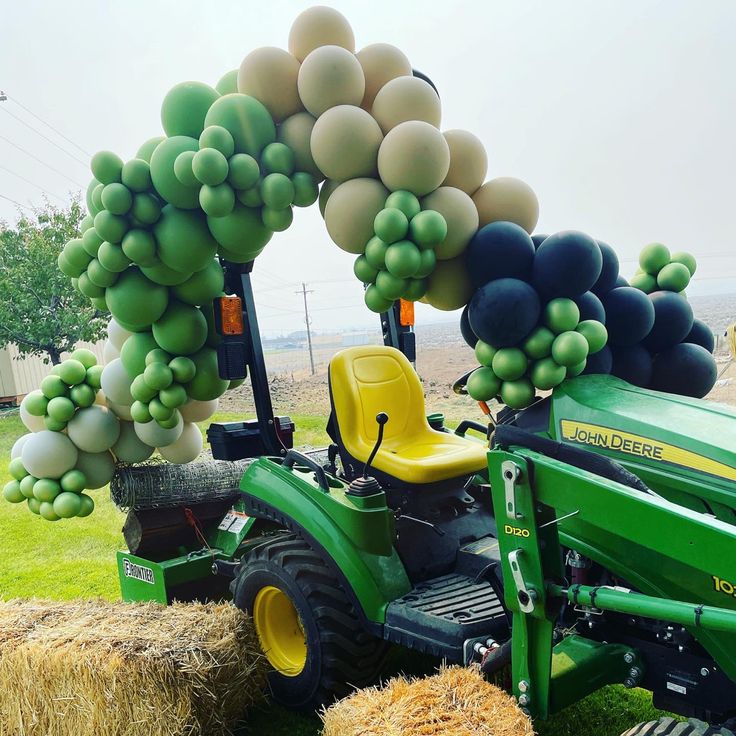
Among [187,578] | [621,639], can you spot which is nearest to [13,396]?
[187,578]

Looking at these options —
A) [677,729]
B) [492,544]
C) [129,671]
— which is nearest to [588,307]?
[492,544]

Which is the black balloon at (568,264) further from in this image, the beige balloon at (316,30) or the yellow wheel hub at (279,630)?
the yellow wheel hub at (279,630)

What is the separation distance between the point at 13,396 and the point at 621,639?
1895 cm

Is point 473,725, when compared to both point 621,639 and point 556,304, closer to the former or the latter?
point 621,639

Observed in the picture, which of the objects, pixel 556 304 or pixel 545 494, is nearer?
pixel 545 494

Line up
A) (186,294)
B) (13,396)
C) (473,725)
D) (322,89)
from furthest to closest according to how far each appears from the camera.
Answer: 1. (13,396)
2. (186,294)
3. (322,89)
4. (473,725)

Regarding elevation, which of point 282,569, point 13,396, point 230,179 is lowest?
point 13,396

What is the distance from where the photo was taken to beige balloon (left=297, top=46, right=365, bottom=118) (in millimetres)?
2768

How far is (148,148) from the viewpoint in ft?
10.6

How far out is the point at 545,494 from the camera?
2.12m

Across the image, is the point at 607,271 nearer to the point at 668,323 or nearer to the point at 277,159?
the point at 668,323

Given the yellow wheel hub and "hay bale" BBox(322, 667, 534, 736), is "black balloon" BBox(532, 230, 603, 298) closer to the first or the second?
"hay bale" BBox(322, 667, 534, 736)

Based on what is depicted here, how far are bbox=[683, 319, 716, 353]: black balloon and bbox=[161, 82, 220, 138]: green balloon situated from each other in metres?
2.34

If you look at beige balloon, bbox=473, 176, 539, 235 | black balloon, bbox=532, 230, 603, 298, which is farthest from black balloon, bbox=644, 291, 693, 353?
beige balloon, bbox=473, 176, 539, 235
